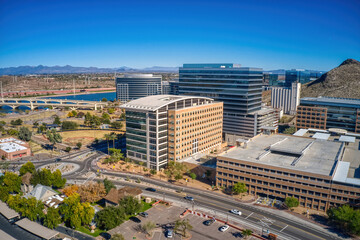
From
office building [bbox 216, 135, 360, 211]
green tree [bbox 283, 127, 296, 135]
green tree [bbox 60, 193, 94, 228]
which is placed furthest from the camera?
green tree [bbox 283, 127, 296, 135]

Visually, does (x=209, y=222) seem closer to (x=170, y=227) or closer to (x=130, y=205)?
(x=170, y=227)

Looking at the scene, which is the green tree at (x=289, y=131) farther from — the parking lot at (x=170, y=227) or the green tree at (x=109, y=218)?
the green tree at (x=109, y=218)

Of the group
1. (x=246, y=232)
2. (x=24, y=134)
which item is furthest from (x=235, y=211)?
(x=24, y=134)

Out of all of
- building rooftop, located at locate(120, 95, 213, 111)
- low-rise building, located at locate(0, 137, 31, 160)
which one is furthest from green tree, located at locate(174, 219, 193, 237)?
low-rise building, located at locate(0, 137, 31, 160)

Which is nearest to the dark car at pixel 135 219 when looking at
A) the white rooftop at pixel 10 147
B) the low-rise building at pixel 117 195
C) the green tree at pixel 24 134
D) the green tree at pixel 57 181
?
the low-rise building at pixel 117 195

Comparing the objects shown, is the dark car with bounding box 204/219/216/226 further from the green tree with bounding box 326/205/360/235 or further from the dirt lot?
the dirt lot

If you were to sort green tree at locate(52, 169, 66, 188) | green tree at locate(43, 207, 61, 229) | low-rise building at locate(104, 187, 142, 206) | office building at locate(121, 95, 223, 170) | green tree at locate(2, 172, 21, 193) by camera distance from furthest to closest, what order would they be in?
office building at locate(121, 95, 223, 170), green tree at locate(52, 169, 66, 188), green tree at locate(2, 172, 21, 193), low-rise building at locate(104, 187, 142, 206), green tree at locate(43, 207, 61, 229)

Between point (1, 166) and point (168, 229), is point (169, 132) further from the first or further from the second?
point (1, 166)
